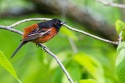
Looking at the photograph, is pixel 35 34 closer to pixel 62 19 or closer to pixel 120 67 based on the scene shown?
pixel 120 67

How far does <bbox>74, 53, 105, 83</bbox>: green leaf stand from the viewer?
241 centimetres

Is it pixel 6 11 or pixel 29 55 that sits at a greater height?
pixel 6 11

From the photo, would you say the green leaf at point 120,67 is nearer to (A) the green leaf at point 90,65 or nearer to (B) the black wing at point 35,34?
(B) the black wing at point 35,34

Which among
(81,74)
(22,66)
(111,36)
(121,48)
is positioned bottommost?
(22,66)

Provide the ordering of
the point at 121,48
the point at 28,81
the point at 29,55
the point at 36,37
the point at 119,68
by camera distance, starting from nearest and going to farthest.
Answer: the point at 119,68 < the point at 121,48 < the point at 36,37 < the point at 28,81 < the point at 29,55

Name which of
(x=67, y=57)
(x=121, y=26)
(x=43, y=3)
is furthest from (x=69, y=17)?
(x=121, y=26)

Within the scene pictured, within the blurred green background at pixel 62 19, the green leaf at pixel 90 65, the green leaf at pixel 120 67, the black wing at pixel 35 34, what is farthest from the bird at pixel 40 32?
the blurred green background at pixel 62 19

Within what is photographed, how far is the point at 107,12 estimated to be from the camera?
4922 mm

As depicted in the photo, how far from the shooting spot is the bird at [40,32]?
196 centimetres

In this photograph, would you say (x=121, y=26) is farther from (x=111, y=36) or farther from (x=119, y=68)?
(x=111, y=36)

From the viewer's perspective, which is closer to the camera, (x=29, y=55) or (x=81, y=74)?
(x=81, y=74)

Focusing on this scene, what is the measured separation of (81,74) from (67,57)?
0.15m

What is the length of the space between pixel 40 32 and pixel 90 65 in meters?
0.52

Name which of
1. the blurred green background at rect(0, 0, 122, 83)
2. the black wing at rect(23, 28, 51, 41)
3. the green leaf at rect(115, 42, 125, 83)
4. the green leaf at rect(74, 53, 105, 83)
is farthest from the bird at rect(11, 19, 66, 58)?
the blurred green background at rect(0, 0, 122, 83)
